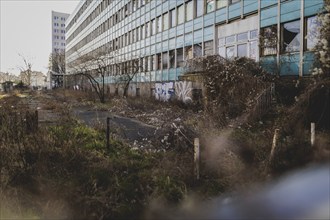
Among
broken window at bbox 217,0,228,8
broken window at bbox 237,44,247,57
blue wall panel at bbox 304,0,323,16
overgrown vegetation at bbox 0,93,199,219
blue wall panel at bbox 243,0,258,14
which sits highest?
broken window at bbox 217,0,228,8

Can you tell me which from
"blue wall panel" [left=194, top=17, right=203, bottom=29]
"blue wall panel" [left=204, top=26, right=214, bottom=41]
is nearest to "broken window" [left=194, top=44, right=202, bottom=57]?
"blue wall panel" [left=204, top=26, right=214, bottom=41]

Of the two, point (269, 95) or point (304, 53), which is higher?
point (304, 53)

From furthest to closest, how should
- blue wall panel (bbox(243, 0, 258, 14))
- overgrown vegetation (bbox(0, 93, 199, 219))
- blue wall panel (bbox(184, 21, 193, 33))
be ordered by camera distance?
blue wall panel (bbox(184, 21, 193, 33)) → blue wall panel (bbox(243, 0, 258, 14)) → overgrown vegetation (bbox(0, 93, 199, 219))

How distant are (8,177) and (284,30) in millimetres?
15077

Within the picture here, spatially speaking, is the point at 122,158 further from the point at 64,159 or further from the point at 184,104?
the point at 184,104

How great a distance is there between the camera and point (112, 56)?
43.5 meters

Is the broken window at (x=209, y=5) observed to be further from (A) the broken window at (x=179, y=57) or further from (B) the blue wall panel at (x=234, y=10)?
(A) the broken window at (x=179, y=57)

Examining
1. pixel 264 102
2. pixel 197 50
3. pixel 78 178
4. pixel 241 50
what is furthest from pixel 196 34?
pixel 78 178

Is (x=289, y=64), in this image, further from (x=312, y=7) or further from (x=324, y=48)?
(x=324, y=48)

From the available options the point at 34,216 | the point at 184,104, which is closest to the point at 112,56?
the point at 184,104

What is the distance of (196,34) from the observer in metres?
24.6

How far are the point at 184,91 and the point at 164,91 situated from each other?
6.60m

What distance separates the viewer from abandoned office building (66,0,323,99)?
15826 mm

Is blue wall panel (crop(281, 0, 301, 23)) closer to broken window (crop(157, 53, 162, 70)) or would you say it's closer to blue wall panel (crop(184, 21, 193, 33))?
blue wall panel (crop(184, 21, 193, 33))
